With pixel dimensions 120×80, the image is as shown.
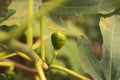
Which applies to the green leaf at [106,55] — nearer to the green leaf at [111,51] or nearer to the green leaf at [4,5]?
the green leaf at [111,51]

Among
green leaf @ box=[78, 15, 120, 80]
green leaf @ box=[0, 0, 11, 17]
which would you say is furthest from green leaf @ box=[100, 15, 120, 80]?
green leaf @ box=[0, 0, 11, 17]

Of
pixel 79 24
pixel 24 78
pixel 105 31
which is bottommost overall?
pixel 24 78

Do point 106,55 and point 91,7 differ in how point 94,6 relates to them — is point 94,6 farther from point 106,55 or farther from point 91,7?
point 106,55

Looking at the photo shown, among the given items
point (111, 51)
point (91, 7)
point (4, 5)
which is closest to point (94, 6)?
point (91, 7)

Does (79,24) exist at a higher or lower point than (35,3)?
lower

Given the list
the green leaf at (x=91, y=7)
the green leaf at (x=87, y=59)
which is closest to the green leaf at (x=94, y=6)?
the green leaf at (x=91, y=7)

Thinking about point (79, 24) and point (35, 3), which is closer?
point (35, 3)

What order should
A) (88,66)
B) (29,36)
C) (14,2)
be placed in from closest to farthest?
(29,36) < (88,66) < (14,2)

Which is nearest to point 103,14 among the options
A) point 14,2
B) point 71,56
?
point 14,2

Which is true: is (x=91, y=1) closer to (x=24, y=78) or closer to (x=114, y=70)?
(x=114, y=70)
